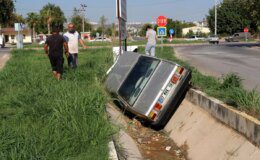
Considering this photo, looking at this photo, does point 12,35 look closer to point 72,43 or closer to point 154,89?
point 72,43

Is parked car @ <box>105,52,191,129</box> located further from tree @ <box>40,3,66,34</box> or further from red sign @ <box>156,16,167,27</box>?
tree @ <box>40,3,66,34</box>

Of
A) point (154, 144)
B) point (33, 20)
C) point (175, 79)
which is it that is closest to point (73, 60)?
point (175, 79)

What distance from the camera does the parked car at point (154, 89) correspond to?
25.4 ft

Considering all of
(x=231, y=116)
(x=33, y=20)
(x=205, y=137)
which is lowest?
(x=205, y=137)

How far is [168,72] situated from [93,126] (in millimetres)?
2578

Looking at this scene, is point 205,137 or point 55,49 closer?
point 205,137

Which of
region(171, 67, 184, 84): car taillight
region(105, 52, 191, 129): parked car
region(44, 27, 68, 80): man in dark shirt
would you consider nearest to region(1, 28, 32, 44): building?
region(44, 27, 68, 80): man in dark shirt

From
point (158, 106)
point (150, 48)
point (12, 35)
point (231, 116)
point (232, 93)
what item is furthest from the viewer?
point (12, 35)

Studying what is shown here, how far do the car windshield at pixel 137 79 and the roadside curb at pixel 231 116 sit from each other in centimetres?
97

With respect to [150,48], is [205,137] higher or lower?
lower

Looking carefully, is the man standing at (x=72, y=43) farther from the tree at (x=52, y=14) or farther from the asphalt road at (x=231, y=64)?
the tree at (x=52, y=14)

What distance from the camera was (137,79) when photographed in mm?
8328

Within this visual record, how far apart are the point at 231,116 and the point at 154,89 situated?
207cm

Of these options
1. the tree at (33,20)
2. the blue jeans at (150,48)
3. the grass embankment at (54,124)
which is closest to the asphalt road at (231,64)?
the blue jeans at (150,48)
